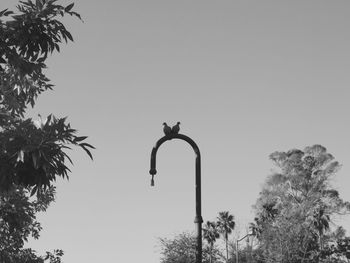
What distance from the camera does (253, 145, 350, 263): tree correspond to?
49062mm

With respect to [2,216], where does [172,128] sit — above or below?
below

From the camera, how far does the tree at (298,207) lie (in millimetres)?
49062

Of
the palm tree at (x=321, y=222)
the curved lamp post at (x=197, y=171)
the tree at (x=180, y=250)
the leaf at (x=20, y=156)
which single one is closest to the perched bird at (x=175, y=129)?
the curved lamp post at (x=197, y=171)

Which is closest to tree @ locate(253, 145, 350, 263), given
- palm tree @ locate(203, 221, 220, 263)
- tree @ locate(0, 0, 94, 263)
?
palm tree @ locate(203, 221, 220, 263)

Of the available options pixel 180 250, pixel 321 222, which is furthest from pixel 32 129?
pixel 321 222

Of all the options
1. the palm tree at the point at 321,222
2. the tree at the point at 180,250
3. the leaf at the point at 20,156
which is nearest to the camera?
the leaf at the point at 20,156

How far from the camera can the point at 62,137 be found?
35.6ft

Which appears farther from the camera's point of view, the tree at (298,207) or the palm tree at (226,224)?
the palm tree at (226,224)

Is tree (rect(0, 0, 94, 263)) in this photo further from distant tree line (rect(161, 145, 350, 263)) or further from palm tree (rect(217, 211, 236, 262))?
palm tree (rect(217, 211, 236, 262))

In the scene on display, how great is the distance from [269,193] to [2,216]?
3884 centimetres

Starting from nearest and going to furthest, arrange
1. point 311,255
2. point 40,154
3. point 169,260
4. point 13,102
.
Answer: point 40,154 < point 13,102 < point 169,260 < point 311,255

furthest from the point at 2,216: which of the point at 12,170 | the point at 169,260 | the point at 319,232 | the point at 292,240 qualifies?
the point at 319,232

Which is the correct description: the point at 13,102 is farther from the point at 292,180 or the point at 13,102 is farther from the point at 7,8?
the point at 292,180

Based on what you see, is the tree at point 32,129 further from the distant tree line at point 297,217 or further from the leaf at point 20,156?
the distant tree line at point 297,217
